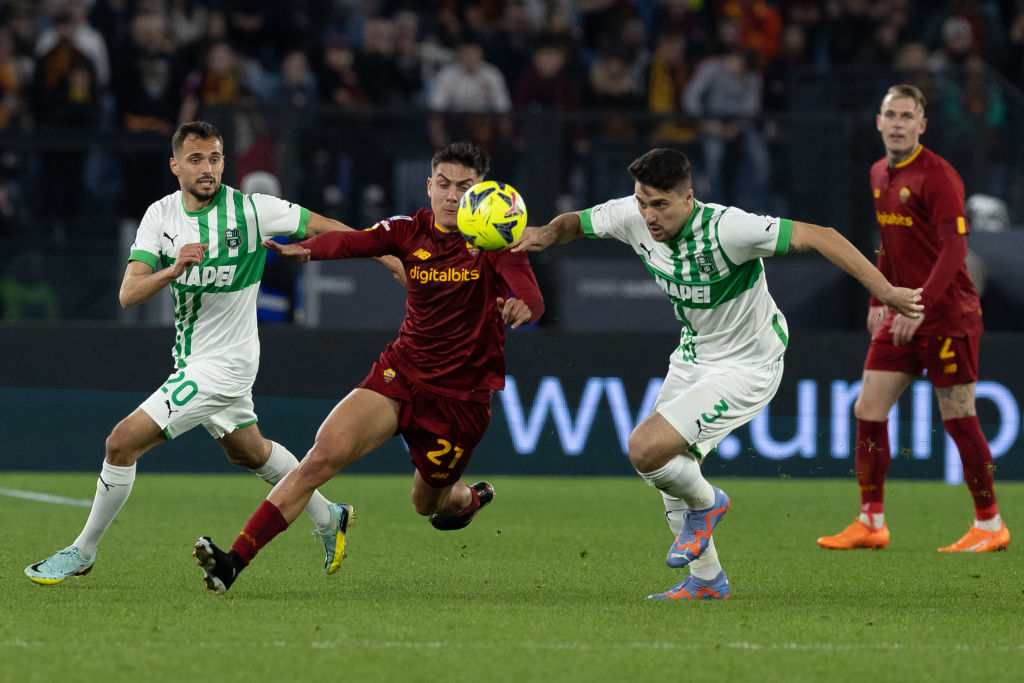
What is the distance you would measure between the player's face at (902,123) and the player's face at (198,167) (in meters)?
3.61

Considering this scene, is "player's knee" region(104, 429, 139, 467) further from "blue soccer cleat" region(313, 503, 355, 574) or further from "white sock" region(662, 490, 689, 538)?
"white sock" region(662, 490, 689, 538)

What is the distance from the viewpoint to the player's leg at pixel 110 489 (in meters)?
6.93

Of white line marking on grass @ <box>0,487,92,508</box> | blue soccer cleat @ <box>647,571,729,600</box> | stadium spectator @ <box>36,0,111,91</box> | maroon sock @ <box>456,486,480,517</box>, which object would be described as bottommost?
white line marking on grass @ <box>0,487,92,508</box>

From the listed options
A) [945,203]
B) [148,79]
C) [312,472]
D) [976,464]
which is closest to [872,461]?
[976,464]

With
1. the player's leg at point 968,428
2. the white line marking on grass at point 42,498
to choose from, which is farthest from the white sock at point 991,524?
the white line marking on grass at point 42,498

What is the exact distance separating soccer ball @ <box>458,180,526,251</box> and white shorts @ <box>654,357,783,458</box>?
1009 millimetres

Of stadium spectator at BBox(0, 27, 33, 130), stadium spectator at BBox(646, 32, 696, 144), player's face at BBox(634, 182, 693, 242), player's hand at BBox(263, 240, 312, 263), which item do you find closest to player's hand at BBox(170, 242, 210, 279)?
player's hand at BBox(263, 240, 312, 263)

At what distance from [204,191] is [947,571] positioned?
3945 mm

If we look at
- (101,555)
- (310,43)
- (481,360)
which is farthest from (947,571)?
(310,43)

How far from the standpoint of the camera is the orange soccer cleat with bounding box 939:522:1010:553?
850 centimetres

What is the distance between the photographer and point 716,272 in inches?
267

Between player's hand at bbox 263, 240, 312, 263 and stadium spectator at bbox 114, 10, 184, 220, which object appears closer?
player's hand at bbox 263, 240, 312, 263

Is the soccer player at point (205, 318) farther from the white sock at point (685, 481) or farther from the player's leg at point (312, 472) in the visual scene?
the white sock at point (685, 481)

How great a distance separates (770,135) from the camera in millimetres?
12711
